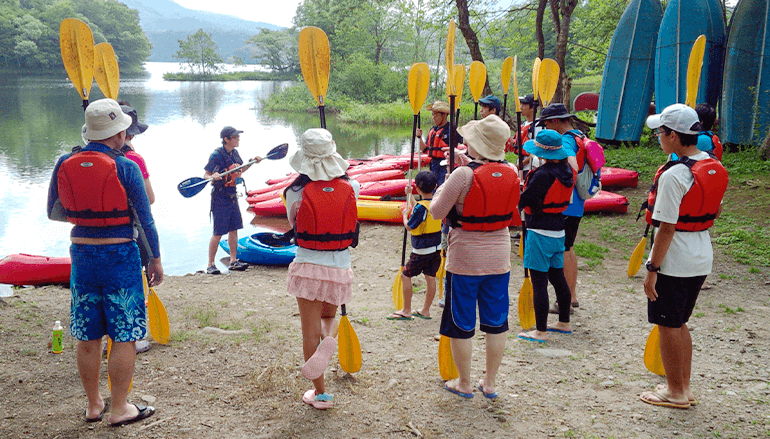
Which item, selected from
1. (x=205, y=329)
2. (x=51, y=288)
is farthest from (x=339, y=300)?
(x=51, y=288)

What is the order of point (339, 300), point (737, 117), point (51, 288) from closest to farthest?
point (339, 300) < point (51, 288) < point (737, 117)

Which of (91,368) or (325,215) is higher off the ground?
(325,215)

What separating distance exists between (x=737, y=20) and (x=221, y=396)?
1131 cm

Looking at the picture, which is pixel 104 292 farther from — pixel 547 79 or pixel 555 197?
pixel 547 79

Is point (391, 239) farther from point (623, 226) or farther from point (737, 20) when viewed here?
point (737, 20)

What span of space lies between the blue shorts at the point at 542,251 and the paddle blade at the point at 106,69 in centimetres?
294

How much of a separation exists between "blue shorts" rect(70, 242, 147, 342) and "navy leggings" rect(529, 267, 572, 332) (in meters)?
2.38

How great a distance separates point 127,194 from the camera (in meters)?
2.45

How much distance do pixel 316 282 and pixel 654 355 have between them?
6.47ft

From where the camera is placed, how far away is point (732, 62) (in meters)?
9.97

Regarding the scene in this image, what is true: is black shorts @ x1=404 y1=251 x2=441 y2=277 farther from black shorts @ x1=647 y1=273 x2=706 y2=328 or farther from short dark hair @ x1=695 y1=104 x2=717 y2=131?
short dark hair @ x1=695 y1=104 x2=717 y2=131

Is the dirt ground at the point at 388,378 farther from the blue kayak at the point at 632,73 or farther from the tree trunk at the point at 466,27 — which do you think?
the blue kayak at the point at 632,73

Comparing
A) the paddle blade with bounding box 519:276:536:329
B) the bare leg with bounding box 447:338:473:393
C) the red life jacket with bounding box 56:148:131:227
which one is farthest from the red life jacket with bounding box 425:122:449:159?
the red life jacket with bounding box 56:148:131:227

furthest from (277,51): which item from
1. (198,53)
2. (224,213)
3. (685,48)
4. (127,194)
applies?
(127,194)
